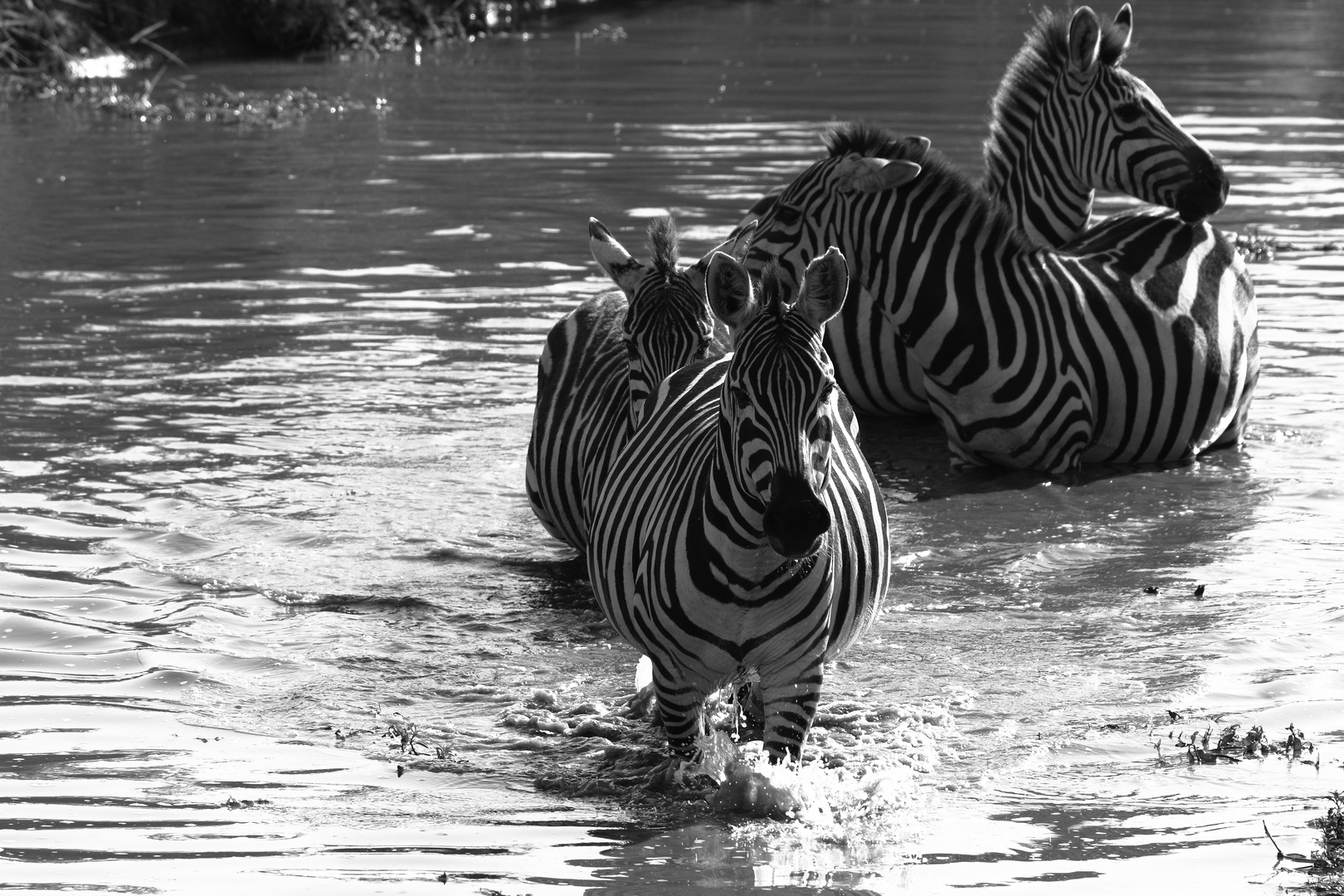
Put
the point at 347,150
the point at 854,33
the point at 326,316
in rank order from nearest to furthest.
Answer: the point at 326,316 < the point at 347,150 < the point at 854,33

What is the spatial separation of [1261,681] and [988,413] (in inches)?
115

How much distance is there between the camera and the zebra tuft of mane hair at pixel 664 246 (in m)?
6.72

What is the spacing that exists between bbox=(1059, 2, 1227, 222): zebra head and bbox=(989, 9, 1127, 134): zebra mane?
0.8 inches

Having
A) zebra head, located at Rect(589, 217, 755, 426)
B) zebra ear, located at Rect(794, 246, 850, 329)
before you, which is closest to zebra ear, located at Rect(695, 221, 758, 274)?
zebra head, located at Rect(589, 217, 755, 426)

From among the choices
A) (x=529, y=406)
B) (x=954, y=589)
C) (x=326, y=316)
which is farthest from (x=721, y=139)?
(x=954, y=589)

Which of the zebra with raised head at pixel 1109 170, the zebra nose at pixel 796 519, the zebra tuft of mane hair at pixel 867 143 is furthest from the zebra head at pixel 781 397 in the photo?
the zebra with raised head at pixel 1109 170

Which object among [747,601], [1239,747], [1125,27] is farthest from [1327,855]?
[1125,27]

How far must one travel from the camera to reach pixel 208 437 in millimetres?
9836

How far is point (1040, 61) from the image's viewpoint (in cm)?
1043

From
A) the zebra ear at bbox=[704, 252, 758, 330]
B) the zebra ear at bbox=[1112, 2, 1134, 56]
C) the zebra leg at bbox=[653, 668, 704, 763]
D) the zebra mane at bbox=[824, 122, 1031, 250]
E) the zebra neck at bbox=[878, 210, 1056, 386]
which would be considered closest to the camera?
the zebra ear at bbox=[704, 252, 758, 330]

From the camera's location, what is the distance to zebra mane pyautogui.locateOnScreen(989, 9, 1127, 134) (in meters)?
10.2

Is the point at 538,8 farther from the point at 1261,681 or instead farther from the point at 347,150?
the point at 1261,681

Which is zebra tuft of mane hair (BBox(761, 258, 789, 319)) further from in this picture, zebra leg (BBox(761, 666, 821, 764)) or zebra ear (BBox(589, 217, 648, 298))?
zebra ear (BBox(589, 217, 648, 298))

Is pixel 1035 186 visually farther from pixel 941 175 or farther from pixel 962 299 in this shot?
pixel 962 299
